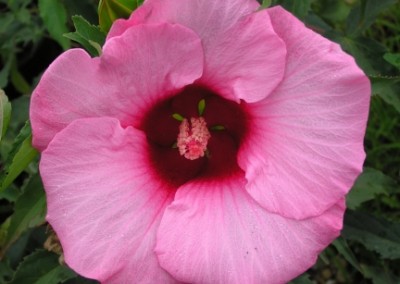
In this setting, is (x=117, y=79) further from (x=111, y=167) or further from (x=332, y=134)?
(x=332, y=134)

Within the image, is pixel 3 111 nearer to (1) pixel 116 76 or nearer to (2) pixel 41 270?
(1) pixel 116 76

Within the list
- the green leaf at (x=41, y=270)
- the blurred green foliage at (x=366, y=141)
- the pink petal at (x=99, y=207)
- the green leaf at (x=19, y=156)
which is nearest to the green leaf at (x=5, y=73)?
the blurred green foliage at (x=366, y=141)

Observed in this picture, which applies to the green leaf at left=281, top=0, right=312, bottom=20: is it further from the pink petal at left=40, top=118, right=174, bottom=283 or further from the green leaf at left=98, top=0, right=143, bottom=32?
the pink petal at left=40, top=118, right=174, bottom=283

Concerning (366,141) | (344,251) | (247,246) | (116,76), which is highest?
(116,76)

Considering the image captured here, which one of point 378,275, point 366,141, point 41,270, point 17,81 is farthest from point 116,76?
point 366,141

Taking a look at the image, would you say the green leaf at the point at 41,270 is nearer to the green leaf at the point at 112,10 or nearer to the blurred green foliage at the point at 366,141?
the blurred green foliage at the point at 366,141
